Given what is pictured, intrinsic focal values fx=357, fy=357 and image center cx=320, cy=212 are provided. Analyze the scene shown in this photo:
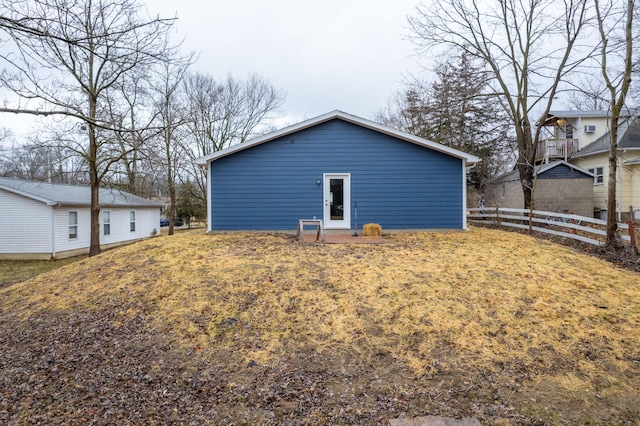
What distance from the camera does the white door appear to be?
1178 centimetres

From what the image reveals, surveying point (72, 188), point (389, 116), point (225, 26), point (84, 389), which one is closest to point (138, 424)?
point (84, 389)

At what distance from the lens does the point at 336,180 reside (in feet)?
38.8

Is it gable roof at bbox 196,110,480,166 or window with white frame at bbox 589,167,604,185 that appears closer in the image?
gable roof at bbox 196,110,480,166

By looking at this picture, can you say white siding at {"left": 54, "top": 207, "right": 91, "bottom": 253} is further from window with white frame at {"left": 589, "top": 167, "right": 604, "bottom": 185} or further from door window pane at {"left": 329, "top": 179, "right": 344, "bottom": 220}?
→ window with white frame at {"left": 589, "top": 167, "right": 604, "bottom": 185}

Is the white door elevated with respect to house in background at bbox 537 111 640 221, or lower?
lower

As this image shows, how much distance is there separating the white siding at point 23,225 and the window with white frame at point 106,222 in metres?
3.39

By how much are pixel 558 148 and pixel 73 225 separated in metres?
25.5

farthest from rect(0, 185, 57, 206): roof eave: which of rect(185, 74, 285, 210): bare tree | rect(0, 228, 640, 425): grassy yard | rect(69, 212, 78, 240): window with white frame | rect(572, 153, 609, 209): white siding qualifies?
rect(572, 153, 609, 209): white siding

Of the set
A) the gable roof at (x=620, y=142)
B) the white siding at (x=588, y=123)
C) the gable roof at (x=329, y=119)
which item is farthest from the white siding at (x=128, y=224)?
the white siding at (x=588, y=123)

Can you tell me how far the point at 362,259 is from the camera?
7184 mm

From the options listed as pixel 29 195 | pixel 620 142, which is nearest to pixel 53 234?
pixel 29 195

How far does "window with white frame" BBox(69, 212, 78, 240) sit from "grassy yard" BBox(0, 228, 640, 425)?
10669mm

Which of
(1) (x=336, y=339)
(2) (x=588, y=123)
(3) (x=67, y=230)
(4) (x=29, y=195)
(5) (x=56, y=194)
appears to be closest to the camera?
(1) (x=336, y=339)

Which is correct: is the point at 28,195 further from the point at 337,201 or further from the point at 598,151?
the point at 598,151
